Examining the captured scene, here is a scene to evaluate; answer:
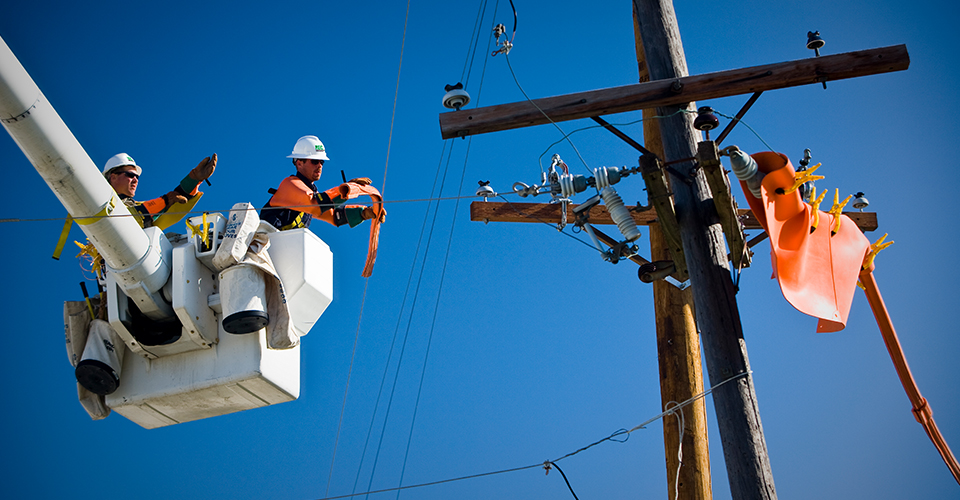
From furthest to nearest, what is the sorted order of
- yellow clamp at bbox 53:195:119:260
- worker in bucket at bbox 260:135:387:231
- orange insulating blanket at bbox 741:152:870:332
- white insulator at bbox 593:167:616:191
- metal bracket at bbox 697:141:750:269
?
worker in bucket at bbox 260:135:387:231, white insulator at bbox 593:167:616:191, orange insulating blanket at bbox 741:152:870:332, metal bracket at bbox 697:141:750:269, yellow clamp at bbox 53:195:119:260

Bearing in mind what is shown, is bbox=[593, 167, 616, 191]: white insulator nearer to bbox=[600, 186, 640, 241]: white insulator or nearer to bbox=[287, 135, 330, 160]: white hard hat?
bbox=[600, 186, 640, 241]: white insulator

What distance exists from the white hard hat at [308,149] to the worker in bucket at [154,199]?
94 cm

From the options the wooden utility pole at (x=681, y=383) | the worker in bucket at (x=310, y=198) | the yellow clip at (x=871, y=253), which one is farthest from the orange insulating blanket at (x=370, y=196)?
the yellow clip at (x=871, y=253)

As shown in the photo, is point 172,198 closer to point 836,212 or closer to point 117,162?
point 117,162

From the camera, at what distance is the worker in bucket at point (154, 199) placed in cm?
709

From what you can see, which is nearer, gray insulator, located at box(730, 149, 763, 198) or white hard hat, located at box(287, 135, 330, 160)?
gray insulator, located at box(730, 149, 763, 198)

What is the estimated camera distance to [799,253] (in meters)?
6.49

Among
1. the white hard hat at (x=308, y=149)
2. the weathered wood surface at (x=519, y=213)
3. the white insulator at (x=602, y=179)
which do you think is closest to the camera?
the white insulator at (x=602, y=179)

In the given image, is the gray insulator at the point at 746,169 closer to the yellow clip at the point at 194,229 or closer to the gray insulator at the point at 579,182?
the gray insulator at the point at 579,182

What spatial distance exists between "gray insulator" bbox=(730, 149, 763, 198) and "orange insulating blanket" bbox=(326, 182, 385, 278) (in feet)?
9.47

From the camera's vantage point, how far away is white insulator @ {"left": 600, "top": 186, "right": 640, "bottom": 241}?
6.87 meters

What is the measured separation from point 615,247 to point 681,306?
1.48 m

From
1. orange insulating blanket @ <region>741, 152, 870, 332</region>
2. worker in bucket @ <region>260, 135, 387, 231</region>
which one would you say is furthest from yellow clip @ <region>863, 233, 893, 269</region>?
worker in bucket @ <region>260, 135, 387, 231</region>

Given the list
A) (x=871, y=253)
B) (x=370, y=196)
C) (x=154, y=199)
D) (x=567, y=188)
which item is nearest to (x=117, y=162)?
(x=154, y=199)
